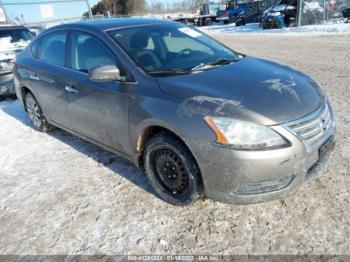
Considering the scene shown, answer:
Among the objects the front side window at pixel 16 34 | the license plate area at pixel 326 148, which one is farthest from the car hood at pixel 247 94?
the front side window at pixel 16 34

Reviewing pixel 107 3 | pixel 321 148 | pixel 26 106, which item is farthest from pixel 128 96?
pixel 107 3

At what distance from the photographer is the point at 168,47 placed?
3525mm

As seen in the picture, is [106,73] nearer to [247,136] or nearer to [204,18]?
[247,136]

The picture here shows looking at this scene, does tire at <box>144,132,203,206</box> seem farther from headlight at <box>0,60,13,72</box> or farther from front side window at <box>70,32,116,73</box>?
headlight at <box>0,60,13,72</box>

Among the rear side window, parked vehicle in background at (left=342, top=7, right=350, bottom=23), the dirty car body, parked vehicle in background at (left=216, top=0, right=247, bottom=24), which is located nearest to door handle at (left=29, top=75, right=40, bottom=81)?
the rear side window

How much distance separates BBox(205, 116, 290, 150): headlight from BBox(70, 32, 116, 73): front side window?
4.70 ft

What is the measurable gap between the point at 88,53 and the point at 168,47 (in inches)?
35.5

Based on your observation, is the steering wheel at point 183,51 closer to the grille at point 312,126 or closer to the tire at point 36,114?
the grille at point 312,126

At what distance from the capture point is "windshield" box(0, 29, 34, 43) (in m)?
8.03

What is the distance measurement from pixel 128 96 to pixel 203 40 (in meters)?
1.43

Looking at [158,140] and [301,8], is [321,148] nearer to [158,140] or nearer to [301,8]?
[158,140]

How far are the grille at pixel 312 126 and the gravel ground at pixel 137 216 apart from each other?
660 mm

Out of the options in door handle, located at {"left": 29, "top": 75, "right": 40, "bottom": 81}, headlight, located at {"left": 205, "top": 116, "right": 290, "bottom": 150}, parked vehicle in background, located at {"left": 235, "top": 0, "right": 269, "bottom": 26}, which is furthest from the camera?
parked vehicle in background, located at {"left": 235, "top": 0, "right": 269, "bottom": 26}

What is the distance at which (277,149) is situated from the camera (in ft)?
7.75
